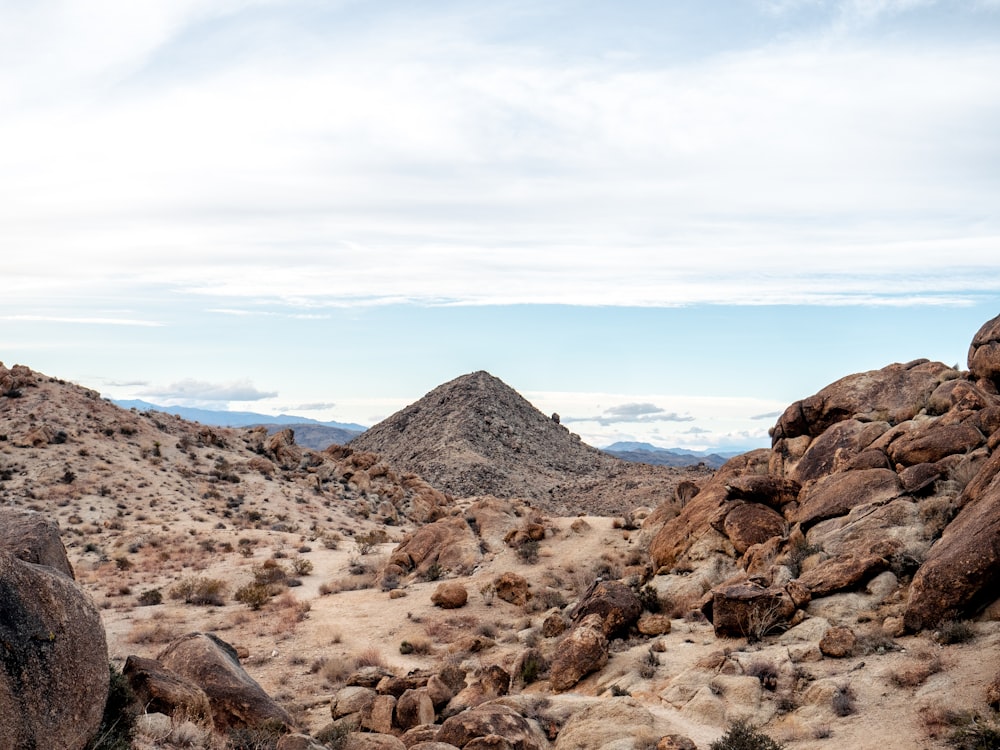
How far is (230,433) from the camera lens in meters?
55.6

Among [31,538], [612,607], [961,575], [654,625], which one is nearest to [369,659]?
[612,607]

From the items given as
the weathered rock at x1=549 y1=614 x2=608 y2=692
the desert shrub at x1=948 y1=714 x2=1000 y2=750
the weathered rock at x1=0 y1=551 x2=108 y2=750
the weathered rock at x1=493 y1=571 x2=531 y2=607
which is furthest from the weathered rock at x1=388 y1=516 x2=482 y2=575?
the weathered rock at x1=0 y1=551 x2=108 y2=750

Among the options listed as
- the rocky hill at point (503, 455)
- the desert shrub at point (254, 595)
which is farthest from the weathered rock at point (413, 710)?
the rocky hill at point (503, 455)

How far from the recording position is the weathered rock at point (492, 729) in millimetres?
10906

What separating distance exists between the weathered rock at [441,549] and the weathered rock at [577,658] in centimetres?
1205

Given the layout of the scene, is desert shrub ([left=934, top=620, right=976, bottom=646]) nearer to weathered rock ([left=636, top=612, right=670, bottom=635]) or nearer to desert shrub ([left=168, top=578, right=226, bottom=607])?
weathered rock ([left=636, top=612, right=670, bottom=635])

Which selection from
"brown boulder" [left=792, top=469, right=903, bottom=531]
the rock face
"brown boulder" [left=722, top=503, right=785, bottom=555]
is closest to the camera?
the rock face

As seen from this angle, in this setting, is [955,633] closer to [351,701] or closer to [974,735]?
[974,735]

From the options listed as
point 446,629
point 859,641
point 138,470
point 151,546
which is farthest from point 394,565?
point 138,470

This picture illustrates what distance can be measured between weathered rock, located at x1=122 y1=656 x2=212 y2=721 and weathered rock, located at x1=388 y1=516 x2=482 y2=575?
16681mm

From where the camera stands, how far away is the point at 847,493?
18.1 m

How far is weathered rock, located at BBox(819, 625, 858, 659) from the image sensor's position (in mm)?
12617

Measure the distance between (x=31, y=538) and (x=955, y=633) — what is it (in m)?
14.8

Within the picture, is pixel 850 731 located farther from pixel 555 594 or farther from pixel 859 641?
pixel 555 594
